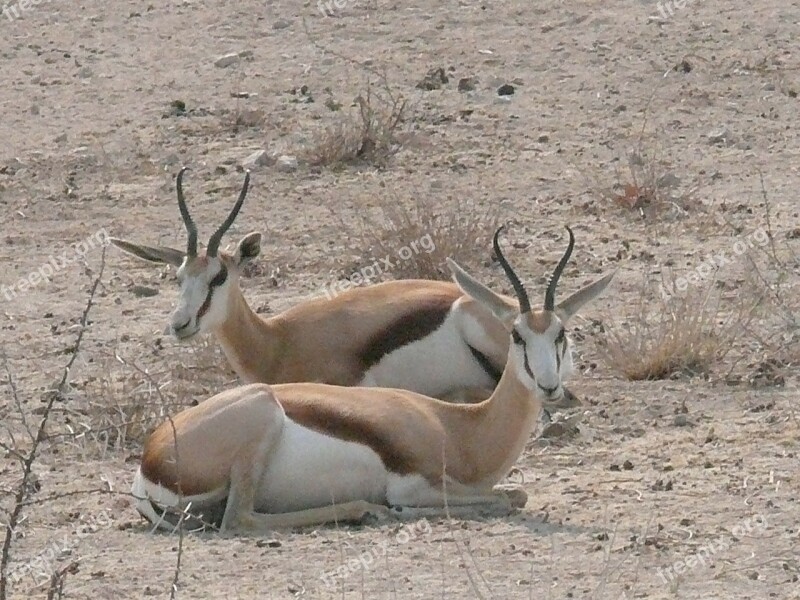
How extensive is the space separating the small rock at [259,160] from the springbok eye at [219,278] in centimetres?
412

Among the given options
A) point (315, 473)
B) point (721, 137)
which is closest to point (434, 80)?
point (721, 137)

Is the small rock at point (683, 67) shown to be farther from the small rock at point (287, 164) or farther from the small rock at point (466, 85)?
the small rock at point (287, 164)

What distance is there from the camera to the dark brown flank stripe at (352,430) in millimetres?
7555

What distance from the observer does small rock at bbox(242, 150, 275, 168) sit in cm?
1351

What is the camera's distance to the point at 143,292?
11.2m

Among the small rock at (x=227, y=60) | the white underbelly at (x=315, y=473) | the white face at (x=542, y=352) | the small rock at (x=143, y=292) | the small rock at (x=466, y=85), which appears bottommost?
the small rock at (x=143, y=292)

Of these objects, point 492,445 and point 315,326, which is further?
point 315,326

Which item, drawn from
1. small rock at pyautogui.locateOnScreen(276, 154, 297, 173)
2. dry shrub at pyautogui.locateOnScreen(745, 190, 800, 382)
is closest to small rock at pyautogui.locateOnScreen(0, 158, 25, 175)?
small rock at pyautogui.locateOnScreen(276, 154, 297, 173)

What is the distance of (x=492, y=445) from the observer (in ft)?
25.7

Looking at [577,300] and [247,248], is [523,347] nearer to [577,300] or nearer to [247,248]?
[577,300]

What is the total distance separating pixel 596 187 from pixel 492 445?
5059 millimetres

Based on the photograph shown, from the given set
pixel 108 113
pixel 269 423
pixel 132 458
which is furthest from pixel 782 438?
pixel 108 113

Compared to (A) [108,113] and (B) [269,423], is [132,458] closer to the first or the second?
(B) [269,423]

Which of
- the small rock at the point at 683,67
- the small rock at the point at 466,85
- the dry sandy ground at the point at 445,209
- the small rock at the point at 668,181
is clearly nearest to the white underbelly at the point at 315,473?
the dry sandy ground at the point at 445,209
